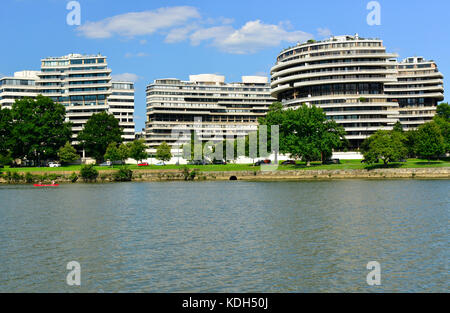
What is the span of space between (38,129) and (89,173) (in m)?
34.5

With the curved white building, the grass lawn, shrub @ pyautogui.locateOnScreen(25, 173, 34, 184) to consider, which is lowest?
shrub @ pyautogui.locateOnScreen(25, 173, 34, 184)

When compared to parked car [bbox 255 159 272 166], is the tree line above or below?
above

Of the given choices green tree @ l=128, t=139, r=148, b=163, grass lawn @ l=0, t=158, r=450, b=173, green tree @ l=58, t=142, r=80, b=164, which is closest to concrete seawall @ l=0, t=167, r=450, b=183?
grass lawn @ l=0, t=158, r=450, b=173

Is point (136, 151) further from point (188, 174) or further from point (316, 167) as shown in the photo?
point (316, 167)

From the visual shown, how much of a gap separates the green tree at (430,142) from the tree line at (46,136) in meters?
95.1

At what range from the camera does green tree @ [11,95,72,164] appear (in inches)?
6565

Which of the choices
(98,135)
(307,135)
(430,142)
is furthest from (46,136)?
(430,142)

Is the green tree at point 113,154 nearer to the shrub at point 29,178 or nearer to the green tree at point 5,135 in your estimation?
the shrub at point 29,178

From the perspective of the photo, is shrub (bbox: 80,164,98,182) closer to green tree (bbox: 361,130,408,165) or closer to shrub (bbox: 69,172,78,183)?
shrub (bbox: 69,172,78,183)

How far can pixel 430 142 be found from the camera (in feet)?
454

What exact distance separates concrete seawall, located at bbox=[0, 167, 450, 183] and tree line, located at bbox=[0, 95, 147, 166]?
2068cm

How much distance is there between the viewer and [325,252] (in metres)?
35.0

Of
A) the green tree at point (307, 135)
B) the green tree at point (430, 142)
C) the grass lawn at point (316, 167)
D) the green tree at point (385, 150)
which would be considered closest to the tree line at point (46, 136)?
the grass lawn at point (316, 167)
